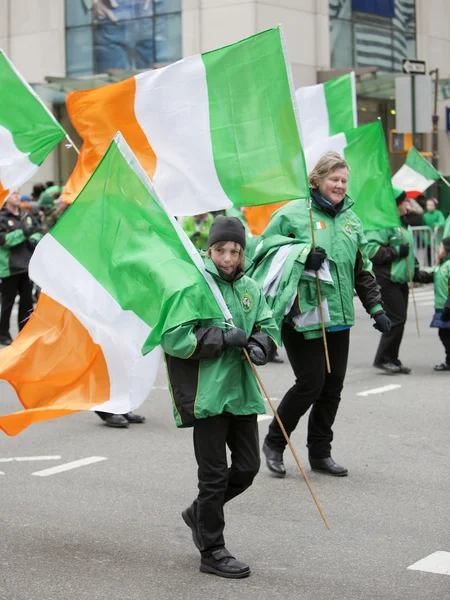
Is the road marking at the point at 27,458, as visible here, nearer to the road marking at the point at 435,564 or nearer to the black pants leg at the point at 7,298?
the road marking at the point at 435,564

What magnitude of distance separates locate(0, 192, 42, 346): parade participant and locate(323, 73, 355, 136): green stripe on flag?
12.4ft

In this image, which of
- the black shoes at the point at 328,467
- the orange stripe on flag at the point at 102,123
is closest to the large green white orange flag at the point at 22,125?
the orange stripe on flag at the point at 102,123

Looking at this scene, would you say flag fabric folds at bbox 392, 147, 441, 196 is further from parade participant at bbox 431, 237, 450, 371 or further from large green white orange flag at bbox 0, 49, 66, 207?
large green white orange flag at bbox 0, 49, 66, 207

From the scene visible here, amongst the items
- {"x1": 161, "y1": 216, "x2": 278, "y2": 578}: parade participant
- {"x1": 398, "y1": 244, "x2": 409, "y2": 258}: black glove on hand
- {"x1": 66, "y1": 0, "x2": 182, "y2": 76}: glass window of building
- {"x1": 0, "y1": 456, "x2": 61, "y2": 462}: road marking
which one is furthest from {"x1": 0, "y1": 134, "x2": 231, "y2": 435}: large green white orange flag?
{"x1": 66, "y1": 0, "x2": 182, "y2": 76}: glass window of building

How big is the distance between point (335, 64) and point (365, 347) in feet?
64.3

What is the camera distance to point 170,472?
22.6 feet

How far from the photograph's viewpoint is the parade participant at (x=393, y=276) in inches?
419

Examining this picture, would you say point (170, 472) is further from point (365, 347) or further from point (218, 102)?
point (365, 347)

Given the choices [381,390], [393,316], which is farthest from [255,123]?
[393,316]

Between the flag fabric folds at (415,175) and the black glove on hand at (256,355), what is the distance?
9.34m

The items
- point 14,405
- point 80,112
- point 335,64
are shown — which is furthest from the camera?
point 335,64

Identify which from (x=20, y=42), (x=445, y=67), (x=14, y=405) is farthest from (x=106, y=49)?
(x=14, y=405)

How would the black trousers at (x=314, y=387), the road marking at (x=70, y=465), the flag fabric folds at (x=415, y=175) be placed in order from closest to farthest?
1. the black trousers at (x=314, y=387)
2. the road marking at (x=70, y=465)
3. the flag fabric folds at (x=415, y=175)

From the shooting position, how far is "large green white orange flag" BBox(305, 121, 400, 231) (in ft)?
33.1
